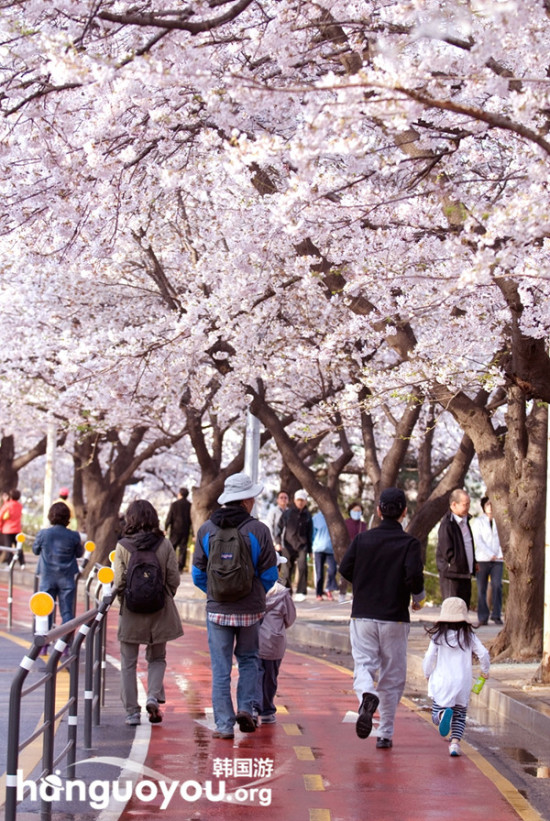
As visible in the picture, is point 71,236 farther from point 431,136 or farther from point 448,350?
point 448,350

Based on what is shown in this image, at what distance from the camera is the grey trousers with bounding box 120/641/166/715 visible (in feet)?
32.0

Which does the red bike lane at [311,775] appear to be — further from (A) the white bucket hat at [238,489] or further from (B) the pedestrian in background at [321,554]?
(B) the pedestrian in background at [321,554]

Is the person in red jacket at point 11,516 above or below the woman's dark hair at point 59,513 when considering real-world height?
above

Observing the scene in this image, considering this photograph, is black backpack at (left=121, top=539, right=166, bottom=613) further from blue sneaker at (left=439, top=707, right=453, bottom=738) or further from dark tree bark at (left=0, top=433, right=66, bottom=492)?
dark tree bark at (left=0, top=433, right=66, bottom=492)

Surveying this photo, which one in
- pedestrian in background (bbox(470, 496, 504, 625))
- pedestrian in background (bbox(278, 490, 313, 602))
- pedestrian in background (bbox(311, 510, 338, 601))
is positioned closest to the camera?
pedestrian in background (bbox(470, 496, 504, 625))

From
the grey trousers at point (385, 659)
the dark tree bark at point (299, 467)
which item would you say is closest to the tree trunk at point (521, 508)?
the grey trousers at point (385, 659)

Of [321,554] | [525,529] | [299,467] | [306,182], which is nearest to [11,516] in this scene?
[321,554]

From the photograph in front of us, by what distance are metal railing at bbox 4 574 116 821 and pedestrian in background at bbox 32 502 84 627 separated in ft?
10.4

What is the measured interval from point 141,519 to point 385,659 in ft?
7.00

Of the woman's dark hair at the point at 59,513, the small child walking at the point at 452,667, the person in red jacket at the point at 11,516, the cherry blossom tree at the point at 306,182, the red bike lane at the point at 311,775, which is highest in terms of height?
the cherry blossom tree at the point at 306,182

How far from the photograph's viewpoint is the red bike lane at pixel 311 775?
23.5 ft

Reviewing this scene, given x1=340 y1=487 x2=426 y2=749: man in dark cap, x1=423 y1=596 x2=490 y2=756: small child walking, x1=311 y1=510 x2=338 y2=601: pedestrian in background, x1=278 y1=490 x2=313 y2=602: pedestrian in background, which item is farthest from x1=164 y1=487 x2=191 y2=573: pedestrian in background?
x1=423 y1=596 x2=490 y2=756: small child walking

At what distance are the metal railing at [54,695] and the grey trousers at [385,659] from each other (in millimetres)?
1847

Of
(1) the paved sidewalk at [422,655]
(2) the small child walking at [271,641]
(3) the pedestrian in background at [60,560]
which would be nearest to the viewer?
(2) the small child walking at [271,641]
